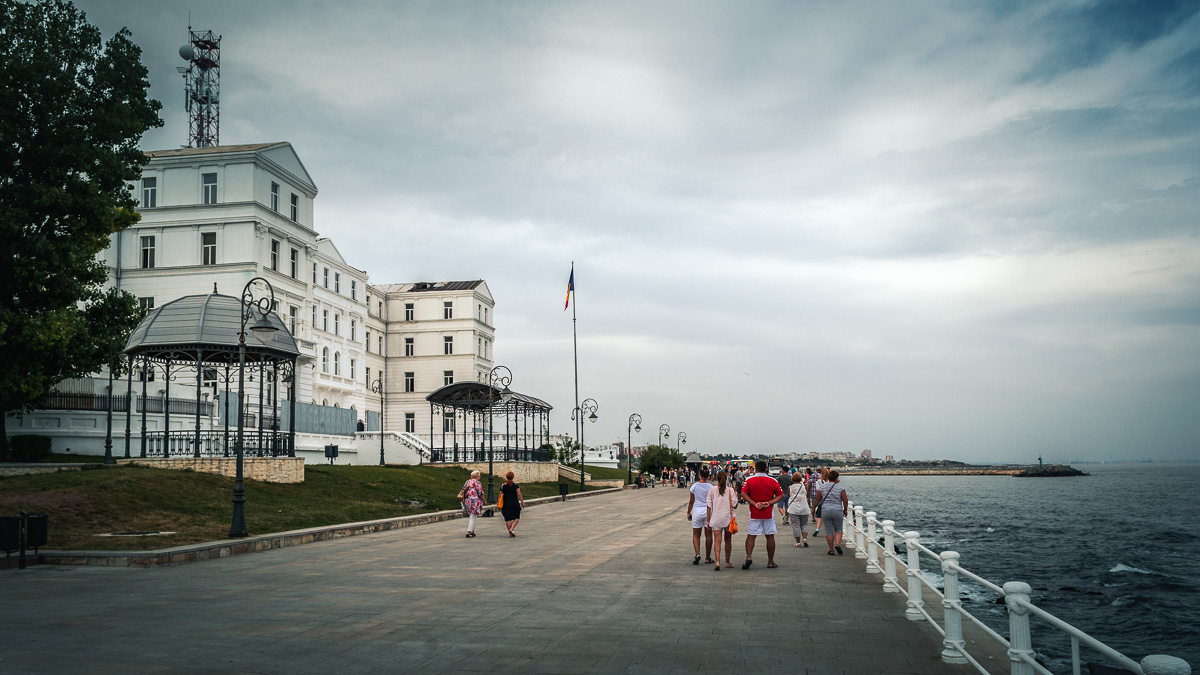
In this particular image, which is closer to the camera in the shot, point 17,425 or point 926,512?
point 17,425

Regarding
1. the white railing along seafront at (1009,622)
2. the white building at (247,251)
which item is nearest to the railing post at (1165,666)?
the white railing along seafront at (1009,622)

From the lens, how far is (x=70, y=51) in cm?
2814

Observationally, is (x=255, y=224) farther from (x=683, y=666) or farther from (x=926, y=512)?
(x=926, y=512)

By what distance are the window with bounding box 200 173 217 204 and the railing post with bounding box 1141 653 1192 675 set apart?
177ft

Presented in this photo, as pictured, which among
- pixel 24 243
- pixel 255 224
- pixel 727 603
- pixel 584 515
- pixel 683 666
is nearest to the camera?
pixel 683 666

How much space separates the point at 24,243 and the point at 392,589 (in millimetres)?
22518

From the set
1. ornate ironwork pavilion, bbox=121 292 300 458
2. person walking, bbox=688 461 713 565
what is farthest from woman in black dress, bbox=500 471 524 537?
ornate ironwork pavilion, bbox=121 292 300 458

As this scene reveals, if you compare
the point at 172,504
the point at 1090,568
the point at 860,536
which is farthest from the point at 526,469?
the point at 860,536

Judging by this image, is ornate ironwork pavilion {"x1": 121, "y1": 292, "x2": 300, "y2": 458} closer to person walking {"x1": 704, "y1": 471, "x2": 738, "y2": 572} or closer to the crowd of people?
the crowd of people

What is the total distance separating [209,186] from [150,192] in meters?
3.72

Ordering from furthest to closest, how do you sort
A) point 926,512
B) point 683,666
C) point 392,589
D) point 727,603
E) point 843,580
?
point 926,512 → point 843,580 → point 392,589 → point 727,603 → point 683,666

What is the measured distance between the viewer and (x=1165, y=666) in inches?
147

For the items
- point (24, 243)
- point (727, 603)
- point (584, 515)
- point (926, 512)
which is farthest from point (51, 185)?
point (926, 512)

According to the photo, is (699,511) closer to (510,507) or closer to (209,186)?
(510,507)
